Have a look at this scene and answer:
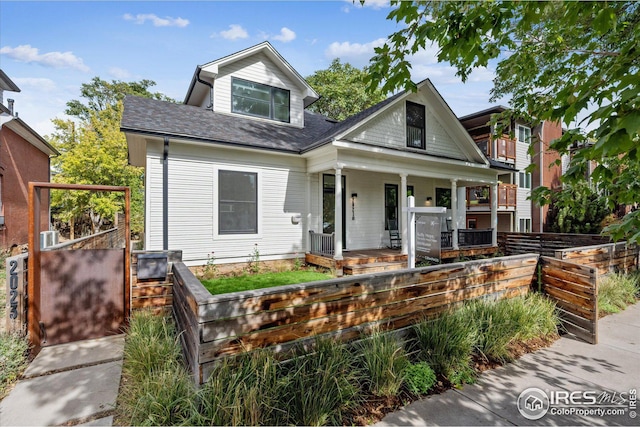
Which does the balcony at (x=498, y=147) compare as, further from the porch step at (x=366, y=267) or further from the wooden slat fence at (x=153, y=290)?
the wooden slat fence at (x=153, y=290)

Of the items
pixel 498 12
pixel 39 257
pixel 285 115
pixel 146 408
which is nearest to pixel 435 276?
pixel 498 12

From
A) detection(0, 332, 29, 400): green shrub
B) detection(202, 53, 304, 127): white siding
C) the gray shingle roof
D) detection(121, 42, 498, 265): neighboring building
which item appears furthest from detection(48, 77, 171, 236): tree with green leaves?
detection(0, 332, 29, 400): green shrub

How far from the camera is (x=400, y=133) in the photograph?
1025 cm

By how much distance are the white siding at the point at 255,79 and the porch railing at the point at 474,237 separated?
7.65 metres

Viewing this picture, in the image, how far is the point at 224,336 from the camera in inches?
109

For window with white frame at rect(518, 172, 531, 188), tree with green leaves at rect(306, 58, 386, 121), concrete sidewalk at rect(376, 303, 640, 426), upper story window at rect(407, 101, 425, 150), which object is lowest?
concrete sidewalk at rect(376, 303, 640, 426)

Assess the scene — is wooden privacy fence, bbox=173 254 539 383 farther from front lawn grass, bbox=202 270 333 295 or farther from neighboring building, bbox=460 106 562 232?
neighboring building, bbox=460 106 562 232

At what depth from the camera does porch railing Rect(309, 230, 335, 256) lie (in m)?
8.97

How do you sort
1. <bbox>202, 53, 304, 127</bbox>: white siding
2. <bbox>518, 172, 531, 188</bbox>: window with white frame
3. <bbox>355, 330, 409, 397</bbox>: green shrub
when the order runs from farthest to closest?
<bbox>518, 172, 531, 188</bbox>: window with white frame → <bbox>202, 53, 304, 127</bbox>: white siding → <bbox>355, 330, 409, 397</bbox>: green shrub

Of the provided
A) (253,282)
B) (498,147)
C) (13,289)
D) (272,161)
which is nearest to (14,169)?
(272,161)

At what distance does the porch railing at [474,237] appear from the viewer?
1159cm

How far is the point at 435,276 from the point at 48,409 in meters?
4.66

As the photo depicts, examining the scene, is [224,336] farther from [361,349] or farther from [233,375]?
[361,349]

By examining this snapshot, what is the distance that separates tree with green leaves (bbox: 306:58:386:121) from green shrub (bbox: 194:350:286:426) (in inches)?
824
